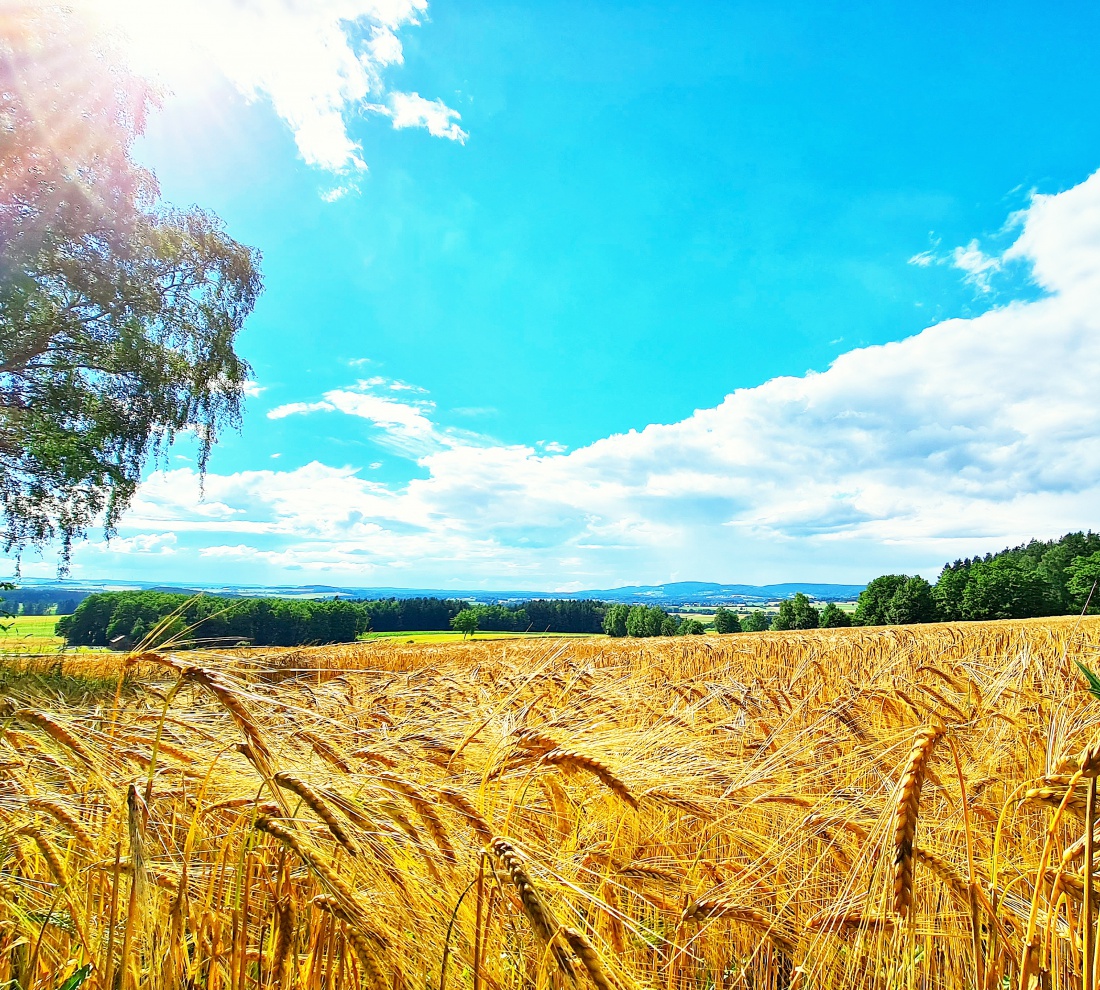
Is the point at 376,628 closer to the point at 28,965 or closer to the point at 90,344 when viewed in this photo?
the point at 90,344

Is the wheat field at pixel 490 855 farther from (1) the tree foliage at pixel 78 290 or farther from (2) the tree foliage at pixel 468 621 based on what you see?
(1) the tree foliage at pixel 78 290

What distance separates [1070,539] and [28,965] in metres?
101

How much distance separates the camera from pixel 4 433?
12547mm

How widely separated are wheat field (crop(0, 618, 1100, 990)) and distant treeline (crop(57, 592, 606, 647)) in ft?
2.24

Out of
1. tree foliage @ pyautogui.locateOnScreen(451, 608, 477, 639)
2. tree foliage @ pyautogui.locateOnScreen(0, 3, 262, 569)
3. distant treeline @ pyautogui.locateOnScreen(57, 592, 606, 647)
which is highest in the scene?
tree foliage @ pyautogui.locateOnScreen(0, 3, 262, 569)

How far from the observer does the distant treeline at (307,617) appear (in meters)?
25.9

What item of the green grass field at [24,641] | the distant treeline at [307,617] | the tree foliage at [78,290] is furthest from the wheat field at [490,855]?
the tree foliage at [78,290]

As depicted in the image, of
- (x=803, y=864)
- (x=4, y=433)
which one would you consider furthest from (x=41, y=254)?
(x=803, y=864)

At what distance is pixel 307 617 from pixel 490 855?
40.2 meters

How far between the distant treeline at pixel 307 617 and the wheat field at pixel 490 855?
0.68 m

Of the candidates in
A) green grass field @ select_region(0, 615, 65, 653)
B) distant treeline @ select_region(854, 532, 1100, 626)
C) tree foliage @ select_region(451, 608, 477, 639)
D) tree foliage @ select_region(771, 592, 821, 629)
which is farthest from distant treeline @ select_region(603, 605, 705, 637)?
green grass field @ select_region(0, 615, 65, 653)

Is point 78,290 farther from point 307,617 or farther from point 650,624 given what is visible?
point 650,624

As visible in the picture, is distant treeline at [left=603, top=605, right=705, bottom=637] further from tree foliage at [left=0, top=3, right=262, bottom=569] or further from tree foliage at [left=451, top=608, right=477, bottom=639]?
tree foliage at [left=0, top=3, right=262, bottom=569]

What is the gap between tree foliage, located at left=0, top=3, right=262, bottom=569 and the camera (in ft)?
40.5
